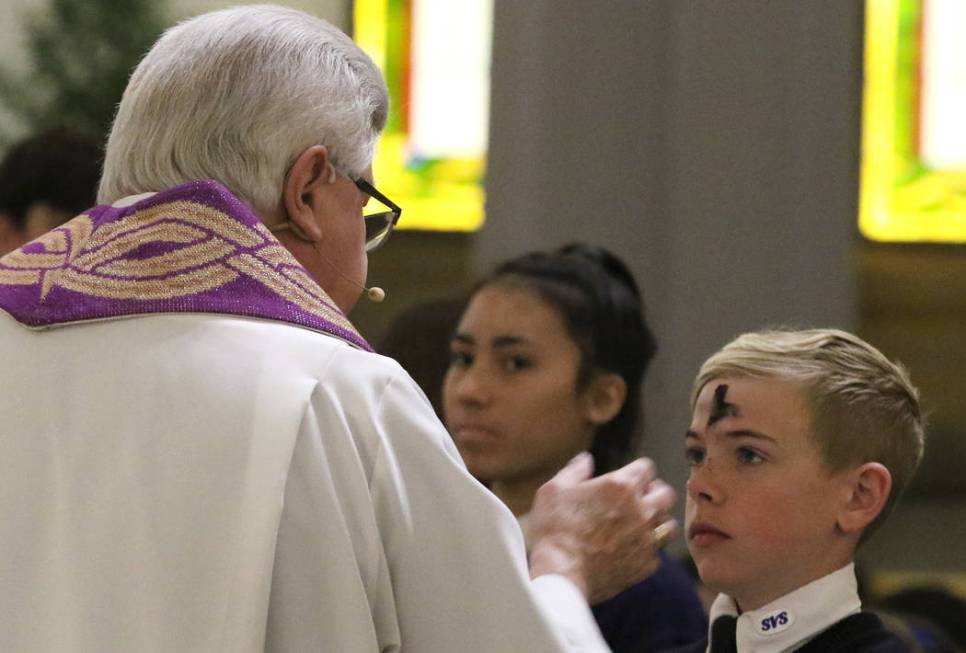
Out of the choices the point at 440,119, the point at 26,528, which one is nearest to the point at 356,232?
the point at 26,528

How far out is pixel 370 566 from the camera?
200cm

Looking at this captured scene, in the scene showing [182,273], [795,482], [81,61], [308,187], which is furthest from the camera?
[81,61]

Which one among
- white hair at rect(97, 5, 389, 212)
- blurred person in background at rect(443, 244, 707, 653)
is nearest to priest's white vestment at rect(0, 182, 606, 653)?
white hair at rect(97, 5, 389, 212)

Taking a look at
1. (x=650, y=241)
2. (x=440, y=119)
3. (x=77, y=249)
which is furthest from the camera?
(x=440, y=119)

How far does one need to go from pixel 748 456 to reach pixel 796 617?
0.95ft

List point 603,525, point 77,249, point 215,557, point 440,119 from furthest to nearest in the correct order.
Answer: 1. point 440,119
2. point 603,525
3. point 77,249
4. point 215,557

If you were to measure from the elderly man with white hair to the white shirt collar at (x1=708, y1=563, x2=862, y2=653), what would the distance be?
0.62 meters

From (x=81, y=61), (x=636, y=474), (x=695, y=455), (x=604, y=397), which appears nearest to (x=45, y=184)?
(x=604, y=397)

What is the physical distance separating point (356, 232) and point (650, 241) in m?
5.36

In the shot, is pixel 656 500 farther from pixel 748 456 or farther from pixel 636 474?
pixel 748 456

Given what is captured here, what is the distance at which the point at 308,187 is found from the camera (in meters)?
2.23

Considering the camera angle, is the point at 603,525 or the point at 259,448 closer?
the point at 259,448

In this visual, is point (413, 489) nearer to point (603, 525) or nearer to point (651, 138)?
point (603, 525)

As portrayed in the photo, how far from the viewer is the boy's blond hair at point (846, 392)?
285cm
